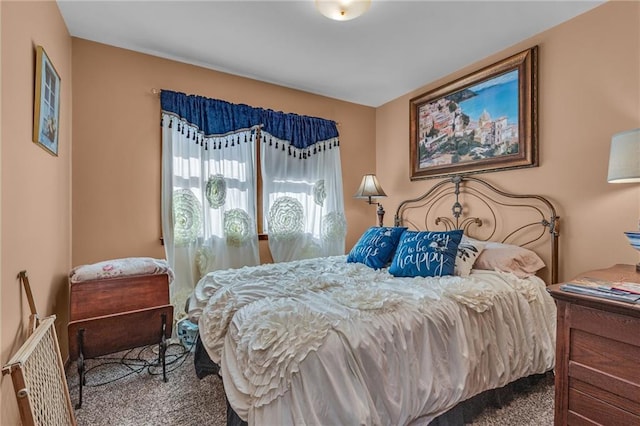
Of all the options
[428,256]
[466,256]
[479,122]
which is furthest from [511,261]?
[479,122]

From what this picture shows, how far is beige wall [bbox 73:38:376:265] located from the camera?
2.44 m

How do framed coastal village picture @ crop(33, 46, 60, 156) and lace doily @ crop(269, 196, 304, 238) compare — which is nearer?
framed coastal village picture @ crop(33, 46, 60, 156)

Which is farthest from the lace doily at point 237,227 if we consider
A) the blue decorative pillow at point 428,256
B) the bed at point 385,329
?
the blue decorative pillow at point 428,256

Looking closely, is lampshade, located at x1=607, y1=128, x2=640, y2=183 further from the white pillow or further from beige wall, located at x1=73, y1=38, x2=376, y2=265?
beige wall, located at x1=73, y1=38, x2=376, y2=265

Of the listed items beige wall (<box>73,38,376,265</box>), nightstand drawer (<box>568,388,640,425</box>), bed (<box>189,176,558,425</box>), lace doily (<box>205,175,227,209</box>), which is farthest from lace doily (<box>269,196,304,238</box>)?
nightstand drawer (<box>568,388,640,425</box>)

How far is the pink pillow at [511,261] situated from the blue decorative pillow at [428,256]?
0.80 feet

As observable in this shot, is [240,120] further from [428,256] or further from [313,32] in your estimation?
[428,256]

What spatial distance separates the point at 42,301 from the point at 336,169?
9.10 ft

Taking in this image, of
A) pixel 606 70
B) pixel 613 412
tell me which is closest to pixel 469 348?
pixel 613 412

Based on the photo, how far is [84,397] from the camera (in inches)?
73.9

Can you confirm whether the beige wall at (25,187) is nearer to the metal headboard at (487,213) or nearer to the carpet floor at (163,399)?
the carpet floor at (163,399)

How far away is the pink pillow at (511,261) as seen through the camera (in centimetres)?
215

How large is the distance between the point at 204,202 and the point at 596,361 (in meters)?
2.82

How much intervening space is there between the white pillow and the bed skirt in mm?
703
